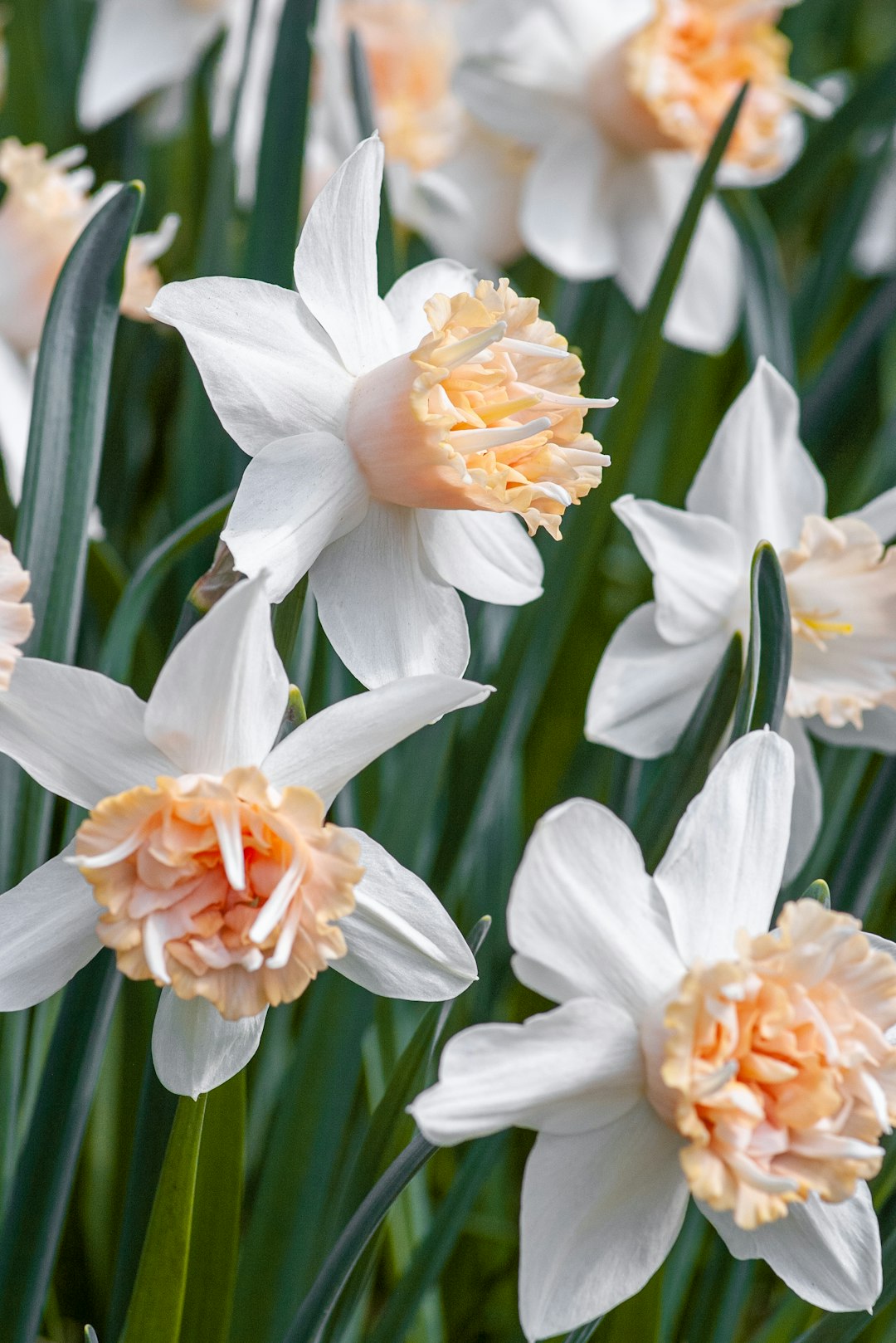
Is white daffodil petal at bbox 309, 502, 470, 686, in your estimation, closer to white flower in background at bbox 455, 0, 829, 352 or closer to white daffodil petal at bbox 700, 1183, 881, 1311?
white daffodil petal at bbox 700, 1183, 881, 1311

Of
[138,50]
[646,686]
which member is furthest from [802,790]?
[138,50]

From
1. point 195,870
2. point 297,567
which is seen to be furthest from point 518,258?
point 195,870

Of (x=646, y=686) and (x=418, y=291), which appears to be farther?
(x=646, y=686)

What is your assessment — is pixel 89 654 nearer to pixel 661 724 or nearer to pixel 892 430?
pixel 661 724

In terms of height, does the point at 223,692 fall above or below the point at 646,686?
above

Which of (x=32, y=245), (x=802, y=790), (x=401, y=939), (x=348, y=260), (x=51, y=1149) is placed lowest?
(x=51, y=1149)

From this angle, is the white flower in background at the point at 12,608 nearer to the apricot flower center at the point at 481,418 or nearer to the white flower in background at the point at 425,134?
the apricot flower center at the point at 481,418

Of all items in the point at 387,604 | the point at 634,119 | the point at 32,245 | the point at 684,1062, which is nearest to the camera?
the point at 684,1062

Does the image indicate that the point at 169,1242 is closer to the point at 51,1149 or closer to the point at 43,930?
the point at 51,1149
